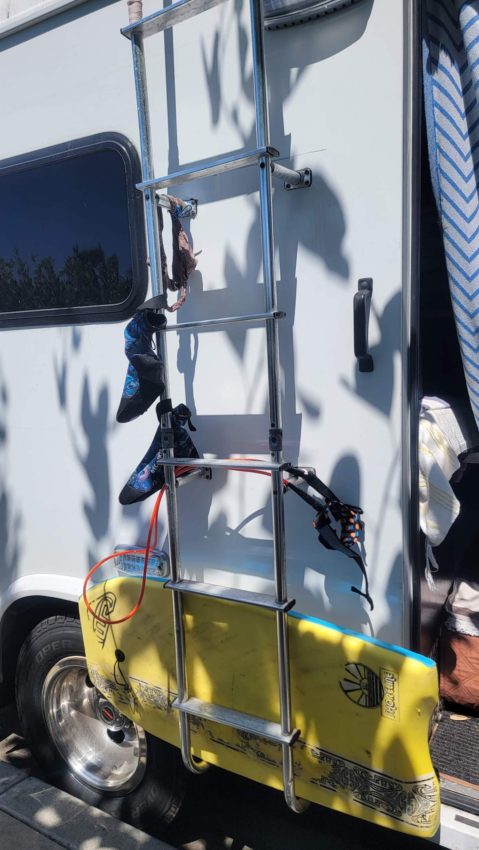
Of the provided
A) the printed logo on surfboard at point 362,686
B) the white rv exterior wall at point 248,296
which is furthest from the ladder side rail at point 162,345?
the printed logo on surfboard at point 362,686

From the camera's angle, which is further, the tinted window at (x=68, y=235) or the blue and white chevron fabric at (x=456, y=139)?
the tinted window at (x=68, y=235)

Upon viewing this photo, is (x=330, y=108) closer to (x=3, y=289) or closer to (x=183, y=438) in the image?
(x=183, y=438)

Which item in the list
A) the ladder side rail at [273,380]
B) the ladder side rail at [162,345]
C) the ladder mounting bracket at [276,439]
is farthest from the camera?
the ladder side rail at [162,345]

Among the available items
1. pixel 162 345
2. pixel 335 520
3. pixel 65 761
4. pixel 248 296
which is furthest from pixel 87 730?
pixel 248 296

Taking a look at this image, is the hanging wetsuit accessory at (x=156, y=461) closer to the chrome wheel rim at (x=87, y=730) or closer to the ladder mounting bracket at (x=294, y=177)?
the ladder mounting bracket at (x=294, y=177)

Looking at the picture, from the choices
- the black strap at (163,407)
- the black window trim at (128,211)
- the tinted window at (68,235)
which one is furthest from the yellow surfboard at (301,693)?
the tinted window at (68,235)

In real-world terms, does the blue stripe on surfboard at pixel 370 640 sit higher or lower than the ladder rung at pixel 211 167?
lower

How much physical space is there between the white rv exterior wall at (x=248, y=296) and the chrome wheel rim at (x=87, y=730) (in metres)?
0.48

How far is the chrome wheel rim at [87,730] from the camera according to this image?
8.41 feet

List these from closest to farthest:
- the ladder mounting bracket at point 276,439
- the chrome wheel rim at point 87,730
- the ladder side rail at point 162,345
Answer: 1. the ladder mounting bracket at point 276,439
2. the ladder side rail at point 162,345
3. the chrome wheel rim at point 87,730

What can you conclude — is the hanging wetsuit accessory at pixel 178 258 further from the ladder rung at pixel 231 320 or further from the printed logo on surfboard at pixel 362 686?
the printed logo on surfboard at pixel 362 686

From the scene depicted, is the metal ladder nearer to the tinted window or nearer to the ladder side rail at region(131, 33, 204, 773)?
the ladder side rail at region(131, 33, 204, 773)

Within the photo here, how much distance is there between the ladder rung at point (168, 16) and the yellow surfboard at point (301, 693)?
1687 mm

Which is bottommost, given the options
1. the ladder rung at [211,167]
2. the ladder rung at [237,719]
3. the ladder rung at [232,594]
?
the ladder rung at [237,719]
